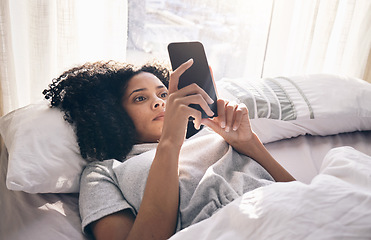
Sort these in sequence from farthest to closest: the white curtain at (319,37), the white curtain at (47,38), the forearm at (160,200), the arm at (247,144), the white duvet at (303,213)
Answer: the white curtain at (319,37) → the white curtain at (47,38) → the arm at (247,144) → the forearm at (160,200) → the white duvet at (303,213)

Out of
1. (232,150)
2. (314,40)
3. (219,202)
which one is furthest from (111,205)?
(314,40)

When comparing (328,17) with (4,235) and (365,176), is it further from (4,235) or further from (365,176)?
(4,235)

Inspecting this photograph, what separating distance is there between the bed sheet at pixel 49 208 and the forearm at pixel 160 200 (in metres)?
0.18

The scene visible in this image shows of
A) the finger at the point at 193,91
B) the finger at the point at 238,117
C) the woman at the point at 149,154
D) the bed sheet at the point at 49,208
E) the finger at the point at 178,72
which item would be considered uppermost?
the finger at the point at 178,72

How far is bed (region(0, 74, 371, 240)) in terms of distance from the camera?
0.57 metres

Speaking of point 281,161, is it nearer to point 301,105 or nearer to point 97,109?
point 301,105

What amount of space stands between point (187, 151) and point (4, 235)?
1.66 ft

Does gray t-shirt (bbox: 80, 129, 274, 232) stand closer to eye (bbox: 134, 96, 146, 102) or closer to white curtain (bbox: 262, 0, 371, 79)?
eye (bbox: 134, 96, 146, 102)

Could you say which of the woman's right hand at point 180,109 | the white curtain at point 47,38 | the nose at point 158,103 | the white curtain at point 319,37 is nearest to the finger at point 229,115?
the woman's right hand at point 180,109

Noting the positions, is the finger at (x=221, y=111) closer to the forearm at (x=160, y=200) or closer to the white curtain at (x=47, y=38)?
the forearm at (x=160, y=200)

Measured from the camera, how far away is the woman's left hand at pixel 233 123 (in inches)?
35.5

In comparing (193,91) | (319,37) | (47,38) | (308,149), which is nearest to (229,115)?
(193,91)

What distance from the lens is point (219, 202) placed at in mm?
771

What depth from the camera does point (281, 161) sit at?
118 cm
